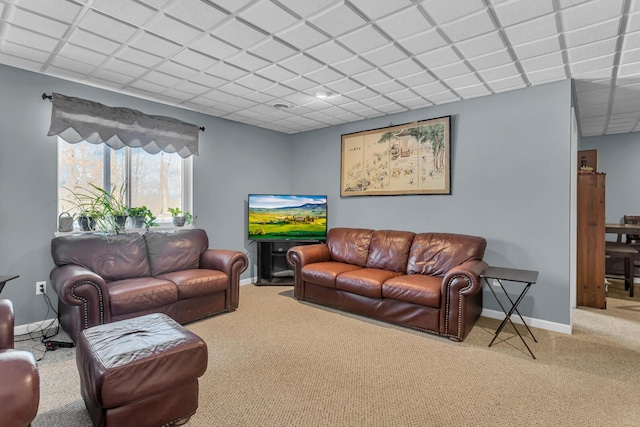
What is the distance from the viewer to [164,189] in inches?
174

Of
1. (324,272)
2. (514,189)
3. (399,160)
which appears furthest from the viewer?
(399,160)

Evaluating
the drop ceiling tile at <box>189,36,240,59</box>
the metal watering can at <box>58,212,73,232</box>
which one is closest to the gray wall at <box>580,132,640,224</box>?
the drop ceiling tile at <box>189,36,240,59</box>

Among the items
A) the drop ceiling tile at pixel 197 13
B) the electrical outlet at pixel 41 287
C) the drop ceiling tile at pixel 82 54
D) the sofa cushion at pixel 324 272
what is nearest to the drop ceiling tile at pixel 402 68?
the drop ceiling tile at pixel 197 13

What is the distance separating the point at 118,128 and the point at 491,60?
12.9ft

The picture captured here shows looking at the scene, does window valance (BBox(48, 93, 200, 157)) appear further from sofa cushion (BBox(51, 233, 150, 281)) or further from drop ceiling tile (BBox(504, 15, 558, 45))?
drop ceiling tile (BBox(504, 15, 558, 45))

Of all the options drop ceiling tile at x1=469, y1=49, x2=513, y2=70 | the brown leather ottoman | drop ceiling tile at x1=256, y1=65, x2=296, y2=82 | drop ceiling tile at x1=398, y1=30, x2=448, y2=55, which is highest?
drop ceiling tile at x1=256, y1=65, x2=296, y2=82

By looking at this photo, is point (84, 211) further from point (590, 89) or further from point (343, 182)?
point (590, 89)

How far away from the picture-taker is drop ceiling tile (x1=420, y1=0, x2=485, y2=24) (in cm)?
211

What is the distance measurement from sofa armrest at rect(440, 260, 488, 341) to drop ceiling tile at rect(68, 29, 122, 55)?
3.52m

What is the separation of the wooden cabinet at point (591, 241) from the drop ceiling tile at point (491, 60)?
2244 millimetres

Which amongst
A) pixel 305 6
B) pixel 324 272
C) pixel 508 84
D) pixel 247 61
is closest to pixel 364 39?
pixel 305 6

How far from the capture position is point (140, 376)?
172 cm

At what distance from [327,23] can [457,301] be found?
2573 mm

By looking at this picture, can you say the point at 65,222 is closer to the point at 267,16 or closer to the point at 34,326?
the point at 34,326
